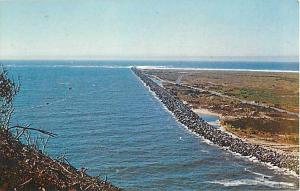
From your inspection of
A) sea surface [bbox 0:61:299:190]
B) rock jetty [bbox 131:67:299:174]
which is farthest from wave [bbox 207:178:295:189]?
rock jetty [bbox 131:67:299:174]

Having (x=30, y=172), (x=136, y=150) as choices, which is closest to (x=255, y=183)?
(x=136, y=150)

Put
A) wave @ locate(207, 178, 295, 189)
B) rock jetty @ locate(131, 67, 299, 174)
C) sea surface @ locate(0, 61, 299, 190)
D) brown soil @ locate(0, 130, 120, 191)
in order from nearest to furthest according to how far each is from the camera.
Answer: brown soil @ locate(0, 130, 120, 191) < wave @ locate(207, 178, 295, 189) < sea surface @ locate(0, 61, 299, 190) < rock jetty @ locate(131, 67, 299, 174)

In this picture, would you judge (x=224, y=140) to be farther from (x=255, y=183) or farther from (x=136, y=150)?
(x=255, y=183)

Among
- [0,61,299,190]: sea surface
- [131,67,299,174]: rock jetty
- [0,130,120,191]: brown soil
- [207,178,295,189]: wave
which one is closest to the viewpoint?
[0,130,120,191]: brown soil

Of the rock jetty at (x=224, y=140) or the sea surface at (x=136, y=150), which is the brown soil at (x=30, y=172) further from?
the rock jetty at (x=224, y=140)

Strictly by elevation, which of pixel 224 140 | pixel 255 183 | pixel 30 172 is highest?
pixel 30 172

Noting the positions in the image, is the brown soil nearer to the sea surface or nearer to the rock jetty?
the sea surface

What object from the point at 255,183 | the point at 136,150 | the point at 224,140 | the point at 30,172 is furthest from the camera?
the point at 224,140

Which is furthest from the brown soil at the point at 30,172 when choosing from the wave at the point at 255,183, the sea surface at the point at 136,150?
the wave at the point at 255,183

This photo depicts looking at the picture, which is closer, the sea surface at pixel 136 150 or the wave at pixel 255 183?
the wave at pixel 255 183

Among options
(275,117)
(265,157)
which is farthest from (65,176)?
(275,117)
